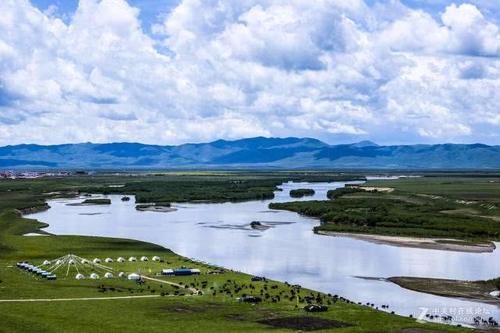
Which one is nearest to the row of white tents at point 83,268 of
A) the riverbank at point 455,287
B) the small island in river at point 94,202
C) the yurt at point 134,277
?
the yurt at point 134,277

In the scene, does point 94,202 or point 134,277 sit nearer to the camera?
point 134,277

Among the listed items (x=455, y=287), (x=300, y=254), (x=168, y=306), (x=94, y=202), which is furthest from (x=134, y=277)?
(x=94, y=202)

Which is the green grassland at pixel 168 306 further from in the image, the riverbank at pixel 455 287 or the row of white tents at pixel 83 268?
the riverbank at pixel 455 287

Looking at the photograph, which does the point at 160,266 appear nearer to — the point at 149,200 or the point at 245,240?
the point at 245,240

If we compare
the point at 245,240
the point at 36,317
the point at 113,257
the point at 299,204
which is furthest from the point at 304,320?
the point at 299,204

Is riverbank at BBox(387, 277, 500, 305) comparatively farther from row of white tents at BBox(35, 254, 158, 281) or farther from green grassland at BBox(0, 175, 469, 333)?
row of white tents at BBox(35, 254, 158, 281)

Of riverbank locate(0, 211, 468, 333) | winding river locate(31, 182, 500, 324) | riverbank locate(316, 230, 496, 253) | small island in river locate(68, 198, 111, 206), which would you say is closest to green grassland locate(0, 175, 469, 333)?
riverbank locate(0, 211, 468, 333)

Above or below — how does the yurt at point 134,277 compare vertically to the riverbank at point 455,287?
above

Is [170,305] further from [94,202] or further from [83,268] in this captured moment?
[94,202]
